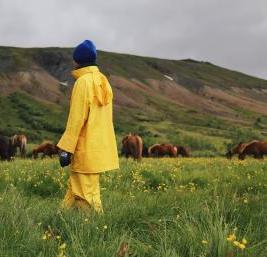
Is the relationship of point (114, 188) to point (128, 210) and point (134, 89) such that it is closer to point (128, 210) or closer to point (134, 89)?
point (128, 210)

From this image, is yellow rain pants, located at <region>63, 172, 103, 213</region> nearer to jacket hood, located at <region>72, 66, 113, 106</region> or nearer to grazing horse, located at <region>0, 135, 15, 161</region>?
jacket hood, located at <region>72, 66, 113, 106</region>

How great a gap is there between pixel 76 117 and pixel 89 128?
228 mm

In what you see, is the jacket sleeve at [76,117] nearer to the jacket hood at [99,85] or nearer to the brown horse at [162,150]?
the jacket hood at [99,85]

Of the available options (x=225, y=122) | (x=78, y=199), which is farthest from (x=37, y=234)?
(x=225, y=122)

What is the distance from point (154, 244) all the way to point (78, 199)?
2.37 meters

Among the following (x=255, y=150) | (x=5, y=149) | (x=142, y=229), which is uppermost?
(x=142, y=229)

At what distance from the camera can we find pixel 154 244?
17.1ft

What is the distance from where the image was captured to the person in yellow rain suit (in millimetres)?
→ 7203

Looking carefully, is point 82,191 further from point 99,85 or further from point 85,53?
point 85,53

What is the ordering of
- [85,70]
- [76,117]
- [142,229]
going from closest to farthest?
[142,229] < [76,117] < [85,70]

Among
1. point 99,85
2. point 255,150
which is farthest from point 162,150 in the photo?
point 99,85

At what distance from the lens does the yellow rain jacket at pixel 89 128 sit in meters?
7.20

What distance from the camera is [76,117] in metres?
7.20

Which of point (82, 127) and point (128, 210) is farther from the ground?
point (82, 127)
